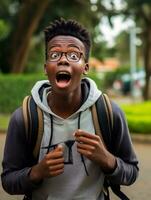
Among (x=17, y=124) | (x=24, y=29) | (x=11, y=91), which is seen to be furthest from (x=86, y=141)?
(x=24, y=29)

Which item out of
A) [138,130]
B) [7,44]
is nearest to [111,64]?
[7,44]

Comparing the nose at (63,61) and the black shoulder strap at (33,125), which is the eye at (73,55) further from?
the black shoulder strap at (33,125)

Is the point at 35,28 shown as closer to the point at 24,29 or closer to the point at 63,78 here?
the point at 24,29

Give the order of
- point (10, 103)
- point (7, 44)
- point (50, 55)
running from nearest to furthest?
1. point (50, 55)
2. point (10, 103)
3. point (7, 44)

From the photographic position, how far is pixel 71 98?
8.05 feet

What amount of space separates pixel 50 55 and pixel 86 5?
64.8 ft

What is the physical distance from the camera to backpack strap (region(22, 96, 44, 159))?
94.3 inches

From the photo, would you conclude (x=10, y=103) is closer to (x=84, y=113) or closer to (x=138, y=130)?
(x=138, y=130)

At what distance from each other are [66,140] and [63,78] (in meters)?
0.29

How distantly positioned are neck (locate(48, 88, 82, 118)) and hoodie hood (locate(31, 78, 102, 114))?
0.11ft

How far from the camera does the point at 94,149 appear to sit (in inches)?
89.0

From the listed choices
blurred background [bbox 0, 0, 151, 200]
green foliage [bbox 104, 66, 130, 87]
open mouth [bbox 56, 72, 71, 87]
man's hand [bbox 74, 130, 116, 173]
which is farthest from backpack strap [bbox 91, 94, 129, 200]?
green foliage [bbox 104, 66, 130, 87]

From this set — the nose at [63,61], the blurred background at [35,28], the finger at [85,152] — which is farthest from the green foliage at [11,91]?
the finger at [85,152]

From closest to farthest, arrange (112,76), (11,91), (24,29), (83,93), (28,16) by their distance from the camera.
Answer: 1. (83,93)
2. (11,91)
3. (28,16)
4. (24,29)
5. (112,76)
